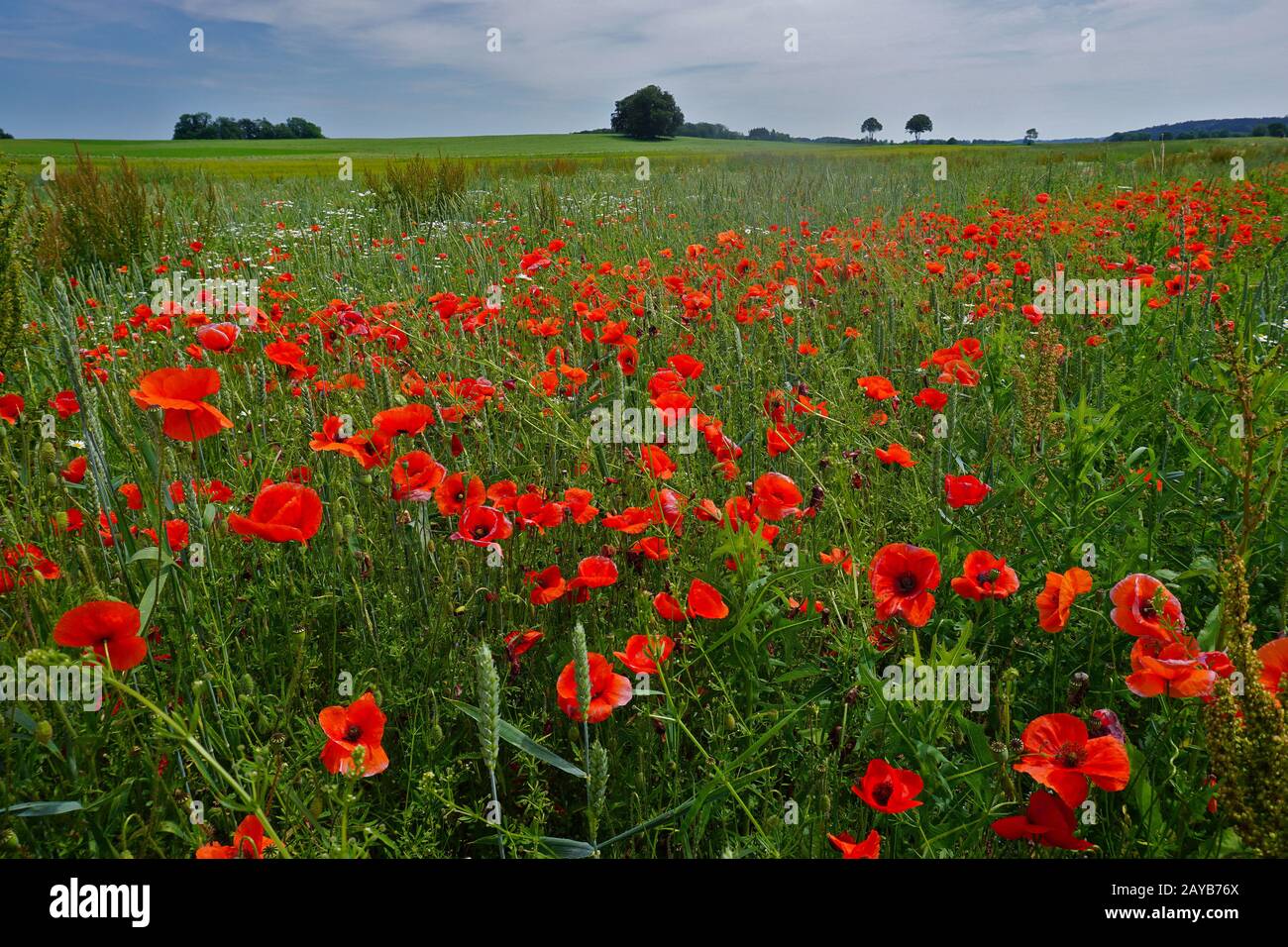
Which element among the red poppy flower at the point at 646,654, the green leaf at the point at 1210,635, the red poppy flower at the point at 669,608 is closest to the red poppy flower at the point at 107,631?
the red poppy flower at the point at 646,654

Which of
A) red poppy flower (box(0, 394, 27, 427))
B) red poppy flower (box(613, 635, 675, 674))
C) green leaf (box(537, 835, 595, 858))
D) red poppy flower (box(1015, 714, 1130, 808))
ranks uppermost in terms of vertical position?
red poppy flower (box(0, 394, 27, 427))

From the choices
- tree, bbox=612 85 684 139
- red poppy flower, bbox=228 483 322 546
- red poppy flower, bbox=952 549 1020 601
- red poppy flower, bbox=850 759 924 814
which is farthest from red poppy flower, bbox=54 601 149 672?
tree, bbox=612 85 684 139

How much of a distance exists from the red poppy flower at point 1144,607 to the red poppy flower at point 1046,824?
0.32 meters

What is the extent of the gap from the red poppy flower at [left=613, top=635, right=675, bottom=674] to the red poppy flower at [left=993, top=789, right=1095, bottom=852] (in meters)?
0.60

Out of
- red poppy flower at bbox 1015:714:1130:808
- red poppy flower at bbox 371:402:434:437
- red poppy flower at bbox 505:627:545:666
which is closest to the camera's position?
red poppy flower at bbox 1015:714:1130:808

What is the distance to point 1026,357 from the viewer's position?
3.17 metres

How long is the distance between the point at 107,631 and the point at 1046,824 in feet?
4.82

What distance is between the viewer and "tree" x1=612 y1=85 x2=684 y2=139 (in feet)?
152

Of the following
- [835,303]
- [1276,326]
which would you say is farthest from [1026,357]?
[835,303]

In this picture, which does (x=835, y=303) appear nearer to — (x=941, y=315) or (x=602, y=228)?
(x=941, y=315)

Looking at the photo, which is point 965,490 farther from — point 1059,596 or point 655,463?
point 655,463

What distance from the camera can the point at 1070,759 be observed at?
42.9 inches

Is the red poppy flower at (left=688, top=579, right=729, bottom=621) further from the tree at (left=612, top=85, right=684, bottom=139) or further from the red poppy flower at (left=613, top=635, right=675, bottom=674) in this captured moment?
the tree at (left=612, top=85, right=684, bottom=139)

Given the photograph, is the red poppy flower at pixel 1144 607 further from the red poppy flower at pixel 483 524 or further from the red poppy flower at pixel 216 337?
the red poppy flower at pixel 216 337
